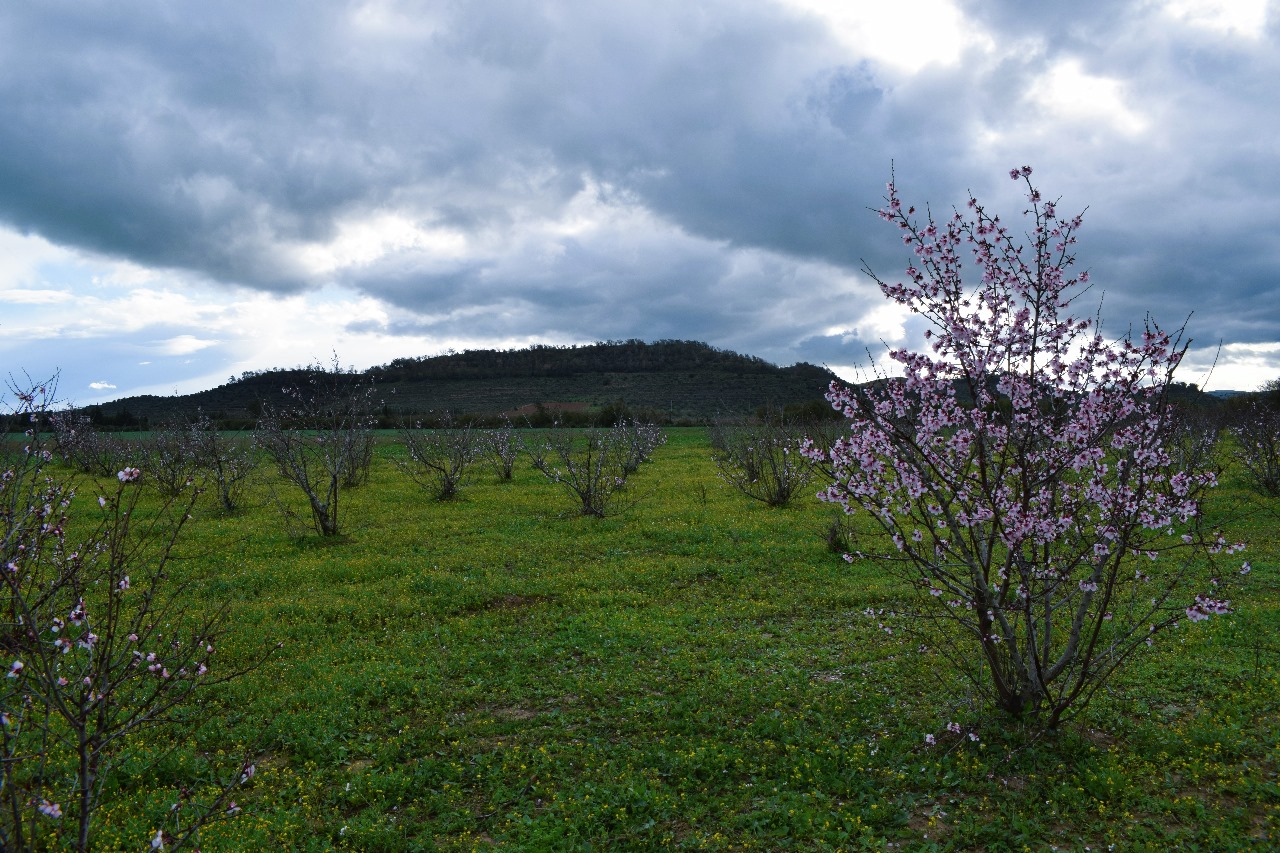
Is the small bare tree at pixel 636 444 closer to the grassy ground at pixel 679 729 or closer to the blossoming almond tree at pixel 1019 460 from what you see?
the grassy ground at pixel 679 729

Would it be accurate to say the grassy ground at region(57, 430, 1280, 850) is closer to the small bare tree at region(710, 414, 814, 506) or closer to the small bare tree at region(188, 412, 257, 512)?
the small bare tree at region(710, 414, 814, 506)

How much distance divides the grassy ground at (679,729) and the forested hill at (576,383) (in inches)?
2080

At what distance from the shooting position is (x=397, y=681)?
341 inches

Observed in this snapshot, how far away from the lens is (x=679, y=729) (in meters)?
7.47

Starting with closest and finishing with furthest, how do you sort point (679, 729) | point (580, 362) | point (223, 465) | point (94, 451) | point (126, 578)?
point (126, 578)
point (679, 729)
point (223, 465)
point (94, 451)
point (580, 362)

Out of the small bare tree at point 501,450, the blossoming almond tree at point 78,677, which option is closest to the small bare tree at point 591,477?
the small bare tree at point 501,450

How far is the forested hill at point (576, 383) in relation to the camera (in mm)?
78250

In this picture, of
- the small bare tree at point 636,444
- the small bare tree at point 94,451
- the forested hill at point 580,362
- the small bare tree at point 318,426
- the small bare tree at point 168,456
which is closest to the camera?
the small bare tree at point 318,426

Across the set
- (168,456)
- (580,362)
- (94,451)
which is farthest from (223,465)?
(580,362)

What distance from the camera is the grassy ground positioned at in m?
5.74

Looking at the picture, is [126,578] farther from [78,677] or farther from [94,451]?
[94,451]

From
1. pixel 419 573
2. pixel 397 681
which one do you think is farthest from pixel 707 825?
pixel 419 573

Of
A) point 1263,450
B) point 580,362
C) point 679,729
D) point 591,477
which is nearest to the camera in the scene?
point 679,729

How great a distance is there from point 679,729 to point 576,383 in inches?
3585
